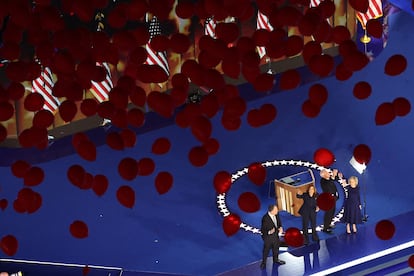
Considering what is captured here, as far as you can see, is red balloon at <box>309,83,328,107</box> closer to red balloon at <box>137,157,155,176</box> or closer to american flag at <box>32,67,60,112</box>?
red balloon at <box>137,157,155,176</box>

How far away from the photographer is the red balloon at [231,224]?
1395 cm

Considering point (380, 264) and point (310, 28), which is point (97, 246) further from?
point (310, 28)

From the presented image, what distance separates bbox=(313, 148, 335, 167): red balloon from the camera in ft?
51.1

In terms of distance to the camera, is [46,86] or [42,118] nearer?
[42,118]

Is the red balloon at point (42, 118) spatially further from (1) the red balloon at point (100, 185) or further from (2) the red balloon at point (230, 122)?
(2) the red balloon at point (230, 122)

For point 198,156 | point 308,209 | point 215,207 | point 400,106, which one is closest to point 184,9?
point 198,156

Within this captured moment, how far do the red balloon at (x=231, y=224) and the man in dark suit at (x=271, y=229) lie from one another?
1.23 ft

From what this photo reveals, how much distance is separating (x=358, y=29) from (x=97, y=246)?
689cm

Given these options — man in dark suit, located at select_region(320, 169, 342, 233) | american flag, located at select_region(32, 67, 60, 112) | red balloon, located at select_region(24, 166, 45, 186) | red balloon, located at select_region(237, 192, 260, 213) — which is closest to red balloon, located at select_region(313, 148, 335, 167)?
man in dark suit, located at select_region(320, 169, 342, 233)

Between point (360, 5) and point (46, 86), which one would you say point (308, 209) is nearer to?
point (360, 5)

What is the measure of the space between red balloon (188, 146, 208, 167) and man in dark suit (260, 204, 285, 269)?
2960 millimetres

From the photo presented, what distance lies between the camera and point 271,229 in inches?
555

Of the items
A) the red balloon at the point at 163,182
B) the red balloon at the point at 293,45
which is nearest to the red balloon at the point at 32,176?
the red balloon at the point at 163,182

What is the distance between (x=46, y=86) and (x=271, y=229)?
4.41m
